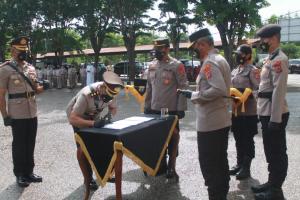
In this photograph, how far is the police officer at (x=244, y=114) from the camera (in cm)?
541

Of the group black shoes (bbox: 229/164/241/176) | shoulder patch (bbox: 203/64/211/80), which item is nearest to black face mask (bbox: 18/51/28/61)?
shoulder patch (bbox: 203/64/211/80)

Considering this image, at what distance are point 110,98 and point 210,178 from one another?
4.50ft

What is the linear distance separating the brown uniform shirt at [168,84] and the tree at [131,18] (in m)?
16.3

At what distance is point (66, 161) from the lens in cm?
641

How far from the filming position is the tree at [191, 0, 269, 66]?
1811cm

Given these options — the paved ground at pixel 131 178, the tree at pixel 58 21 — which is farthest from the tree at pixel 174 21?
the paved ground at pixel 131 178

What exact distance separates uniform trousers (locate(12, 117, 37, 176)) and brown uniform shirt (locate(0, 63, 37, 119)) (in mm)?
99

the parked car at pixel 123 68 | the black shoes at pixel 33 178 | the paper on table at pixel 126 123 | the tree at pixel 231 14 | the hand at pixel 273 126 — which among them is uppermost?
the tree at pixel 231 14

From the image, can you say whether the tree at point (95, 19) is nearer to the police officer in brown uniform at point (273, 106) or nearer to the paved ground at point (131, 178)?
the paved ground at point (131, 178)

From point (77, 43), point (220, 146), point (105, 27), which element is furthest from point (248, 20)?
point (220, 146)

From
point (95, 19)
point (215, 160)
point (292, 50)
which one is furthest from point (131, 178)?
point (292, 50)

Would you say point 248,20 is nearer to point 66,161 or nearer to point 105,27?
point 105,27

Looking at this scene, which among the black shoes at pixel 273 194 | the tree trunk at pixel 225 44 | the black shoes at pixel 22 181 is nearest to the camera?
the black shoes at pixel 273 194

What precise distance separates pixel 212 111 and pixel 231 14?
601 inches
